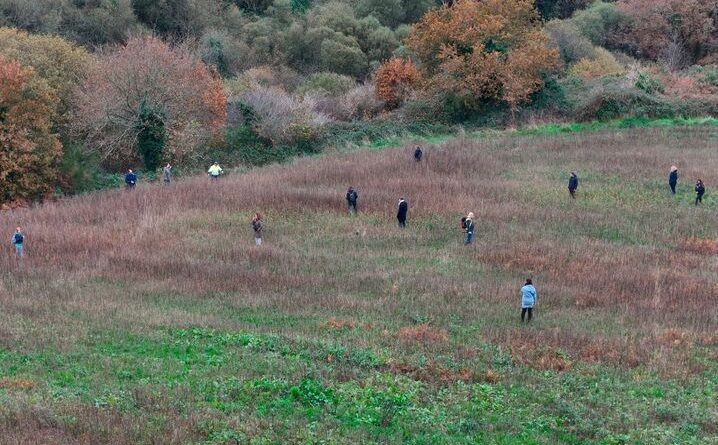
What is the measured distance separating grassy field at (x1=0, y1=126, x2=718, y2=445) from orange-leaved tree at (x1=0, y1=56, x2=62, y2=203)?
581 cm

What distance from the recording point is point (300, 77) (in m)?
64.2

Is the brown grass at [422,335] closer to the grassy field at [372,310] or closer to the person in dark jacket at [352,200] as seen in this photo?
the grassy field at [372,310]

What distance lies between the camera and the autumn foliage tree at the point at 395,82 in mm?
55312

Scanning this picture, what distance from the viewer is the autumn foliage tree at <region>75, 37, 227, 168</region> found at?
4250 centimetres

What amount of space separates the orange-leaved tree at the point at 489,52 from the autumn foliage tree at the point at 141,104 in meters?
14.6

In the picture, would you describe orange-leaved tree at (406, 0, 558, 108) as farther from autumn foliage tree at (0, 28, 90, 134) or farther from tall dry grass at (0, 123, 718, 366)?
autumn foliage tree at (0, 28, 90, 134)

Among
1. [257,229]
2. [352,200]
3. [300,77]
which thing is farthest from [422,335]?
[300,77]

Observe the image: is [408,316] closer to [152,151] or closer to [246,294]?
[246,294]

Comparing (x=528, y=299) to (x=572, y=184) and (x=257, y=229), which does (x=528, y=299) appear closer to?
(x=257, y=229)

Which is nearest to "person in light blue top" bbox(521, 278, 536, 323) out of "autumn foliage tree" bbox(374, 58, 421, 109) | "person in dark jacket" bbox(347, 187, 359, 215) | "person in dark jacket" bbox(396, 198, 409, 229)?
"person in dark jacket" bbox(396, 198, 409, 229)

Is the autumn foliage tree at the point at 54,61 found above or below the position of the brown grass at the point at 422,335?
above

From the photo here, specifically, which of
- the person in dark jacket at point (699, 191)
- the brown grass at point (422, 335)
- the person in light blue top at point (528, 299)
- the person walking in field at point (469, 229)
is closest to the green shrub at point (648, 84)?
the person in dark jacket at point (699, 191)

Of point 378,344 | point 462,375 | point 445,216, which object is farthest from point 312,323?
point 445,216

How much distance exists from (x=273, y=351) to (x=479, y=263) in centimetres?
998
